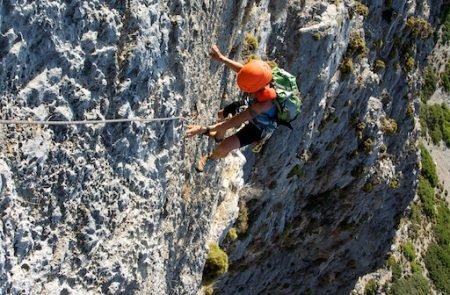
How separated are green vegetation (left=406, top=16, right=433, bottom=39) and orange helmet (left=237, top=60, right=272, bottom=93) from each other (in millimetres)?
23981

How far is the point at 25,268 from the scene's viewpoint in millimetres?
9516

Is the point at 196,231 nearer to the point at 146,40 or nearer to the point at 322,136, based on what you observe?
the point at 146,40

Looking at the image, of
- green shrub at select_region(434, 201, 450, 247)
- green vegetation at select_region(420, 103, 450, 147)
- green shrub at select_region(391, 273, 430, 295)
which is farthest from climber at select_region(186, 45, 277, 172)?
green vegetation at select_region(420, 103, 450, 147)

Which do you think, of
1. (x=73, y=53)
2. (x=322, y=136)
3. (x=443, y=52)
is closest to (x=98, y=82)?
(x=73, y=53)

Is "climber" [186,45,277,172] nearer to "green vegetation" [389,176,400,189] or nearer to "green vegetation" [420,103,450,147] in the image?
"green vegetation" [389,176,400,189]

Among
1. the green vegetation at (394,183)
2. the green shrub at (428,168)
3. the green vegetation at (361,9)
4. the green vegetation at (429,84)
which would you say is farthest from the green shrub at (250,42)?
the green vegetation at (429,84)

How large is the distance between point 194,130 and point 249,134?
1.42 m

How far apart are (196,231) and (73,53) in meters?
8.80

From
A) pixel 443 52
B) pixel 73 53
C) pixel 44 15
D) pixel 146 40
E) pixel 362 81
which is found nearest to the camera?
pixel 44 15

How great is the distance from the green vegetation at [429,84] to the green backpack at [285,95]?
53.0 meters

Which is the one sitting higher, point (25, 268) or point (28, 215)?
point (28, 215)

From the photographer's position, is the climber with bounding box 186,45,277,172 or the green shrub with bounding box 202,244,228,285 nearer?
the climber with bounding box 186,45,277,172

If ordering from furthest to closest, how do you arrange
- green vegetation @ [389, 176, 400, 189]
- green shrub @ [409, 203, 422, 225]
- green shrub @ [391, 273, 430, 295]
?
green shrub @ [409, 203, 422, 225]
green shrub @ [391, 273, 430, 295]
green vegetation @ [389, 176, 400, 189]

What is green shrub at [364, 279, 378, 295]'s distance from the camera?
55.4 meters
